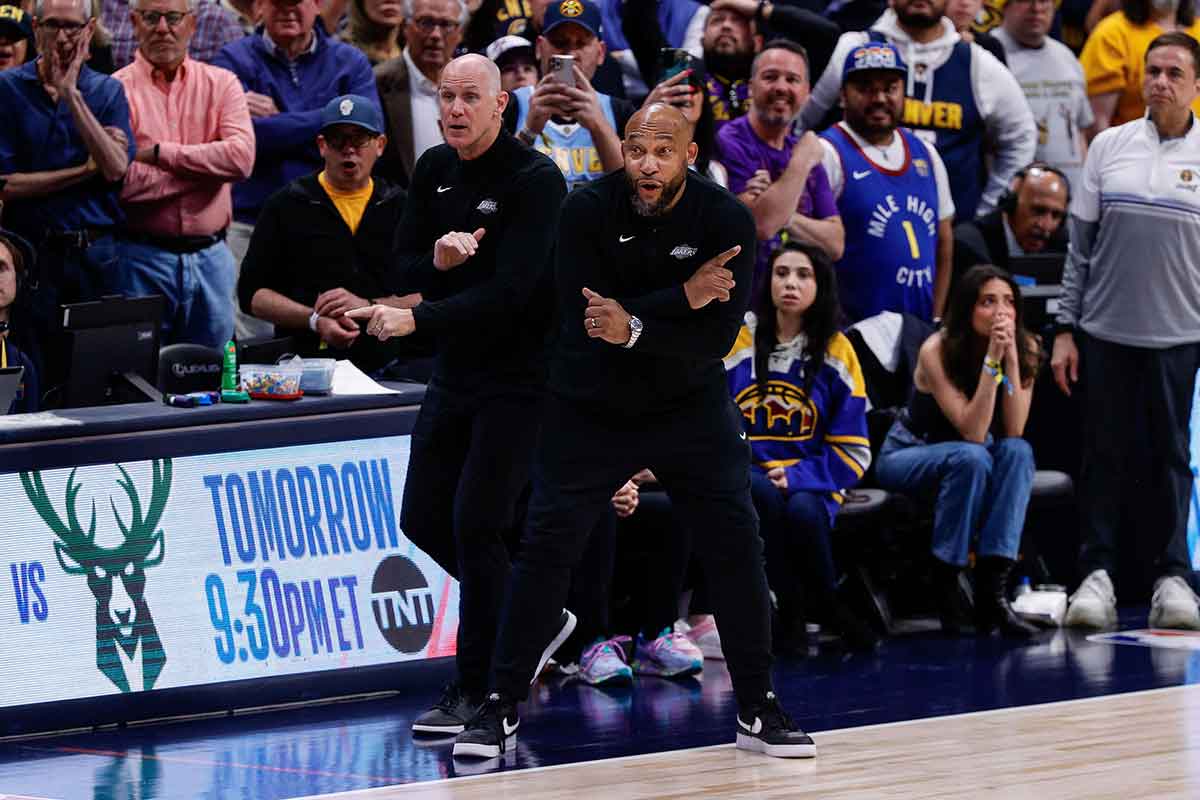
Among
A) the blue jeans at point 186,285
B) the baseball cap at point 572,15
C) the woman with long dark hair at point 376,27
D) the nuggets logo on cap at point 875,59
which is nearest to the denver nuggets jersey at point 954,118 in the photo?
the nuggets logo on cap at point 875,59

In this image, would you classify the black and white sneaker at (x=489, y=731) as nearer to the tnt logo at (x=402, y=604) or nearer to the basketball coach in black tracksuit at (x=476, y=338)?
the basketball coach in black tracksuit at (x=476, y=338)

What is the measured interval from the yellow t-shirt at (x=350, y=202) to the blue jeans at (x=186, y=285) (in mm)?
737

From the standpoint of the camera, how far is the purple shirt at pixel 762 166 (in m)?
8.85

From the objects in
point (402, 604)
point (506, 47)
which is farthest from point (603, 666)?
point (506, 47)

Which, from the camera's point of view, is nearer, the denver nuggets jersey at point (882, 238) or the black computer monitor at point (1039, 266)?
the denver nuggets jersey at point (882, 238)

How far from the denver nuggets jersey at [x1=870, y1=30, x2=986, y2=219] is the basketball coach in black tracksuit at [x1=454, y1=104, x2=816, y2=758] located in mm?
4517

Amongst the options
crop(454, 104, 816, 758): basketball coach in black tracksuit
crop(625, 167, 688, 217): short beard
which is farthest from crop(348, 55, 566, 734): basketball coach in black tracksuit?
crop(625, 167, 688, 217): short beard

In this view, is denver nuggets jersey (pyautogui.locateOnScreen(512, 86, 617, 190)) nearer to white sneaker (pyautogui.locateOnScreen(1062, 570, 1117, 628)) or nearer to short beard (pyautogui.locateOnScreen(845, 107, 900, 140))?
short beard (pyautogui.locateOnScreen(845, 107, 900, 140))

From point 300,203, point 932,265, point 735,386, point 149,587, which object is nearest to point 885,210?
point 932,265

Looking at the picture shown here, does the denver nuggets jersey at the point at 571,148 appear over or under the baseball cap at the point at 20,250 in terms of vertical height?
over

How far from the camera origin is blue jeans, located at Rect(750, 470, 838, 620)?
26.1 feet

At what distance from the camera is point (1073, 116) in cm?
1088

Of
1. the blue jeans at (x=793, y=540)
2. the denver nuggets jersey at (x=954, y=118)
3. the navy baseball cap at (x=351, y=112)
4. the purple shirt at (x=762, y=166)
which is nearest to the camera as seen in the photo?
the navy baseball cap at (x=351, y=112)

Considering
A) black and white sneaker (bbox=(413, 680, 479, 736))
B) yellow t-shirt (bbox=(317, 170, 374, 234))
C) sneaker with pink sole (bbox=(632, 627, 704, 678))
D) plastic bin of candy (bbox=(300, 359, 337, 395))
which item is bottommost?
sneaker with pink sole (bbox=(632, 627, 704, 678))
